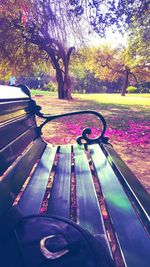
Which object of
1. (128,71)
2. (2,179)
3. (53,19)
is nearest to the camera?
(2,179)

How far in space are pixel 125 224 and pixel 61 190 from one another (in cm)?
64

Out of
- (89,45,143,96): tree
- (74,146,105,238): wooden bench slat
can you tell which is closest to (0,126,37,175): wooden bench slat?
(74,146,105,238): wooden bench slat

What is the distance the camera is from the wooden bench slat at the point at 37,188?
1613 mm

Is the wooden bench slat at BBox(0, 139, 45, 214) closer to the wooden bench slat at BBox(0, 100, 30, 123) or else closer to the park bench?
the park bench

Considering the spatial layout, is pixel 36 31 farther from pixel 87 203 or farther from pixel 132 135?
pixel 87 203

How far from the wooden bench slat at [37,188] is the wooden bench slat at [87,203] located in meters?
0.25

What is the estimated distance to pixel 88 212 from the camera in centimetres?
157

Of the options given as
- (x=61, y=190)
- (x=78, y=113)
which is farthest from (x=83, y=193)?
(x=78, y=113)

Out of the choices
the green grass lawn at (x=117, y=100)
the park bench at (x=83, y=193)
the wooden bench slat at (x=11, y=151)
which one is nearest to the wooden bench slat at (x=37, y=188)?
the park bench at (x=83, y=193)

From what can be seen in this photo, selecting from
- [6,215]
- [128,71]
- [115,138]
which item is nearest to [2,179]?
[6,215]

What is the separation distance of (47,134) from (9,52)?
1339 centimetres

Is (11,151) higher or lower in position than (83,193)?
higher

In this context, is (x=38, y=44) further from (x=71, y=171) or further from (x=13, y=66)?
(x=71, y=171)

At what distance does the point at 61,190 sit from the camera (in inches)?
76.0
